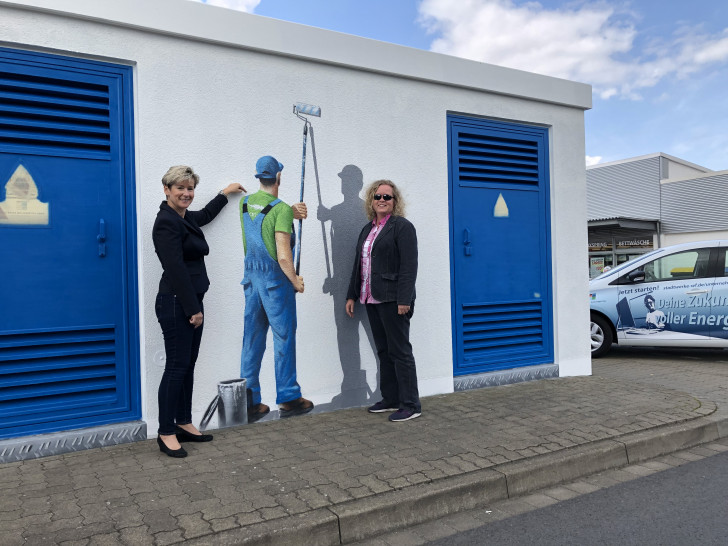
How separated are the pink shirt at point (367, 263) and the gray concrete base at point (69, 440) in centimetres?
208

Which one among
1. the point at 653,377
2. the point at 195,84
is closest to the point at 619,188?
the point at 653,377

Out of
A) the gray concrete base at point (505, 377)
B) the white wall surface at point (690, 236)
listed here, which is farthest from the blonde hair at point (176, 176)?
the white wall surface at point (690, 236)

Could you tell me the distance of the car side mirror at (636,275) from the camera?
348 inches

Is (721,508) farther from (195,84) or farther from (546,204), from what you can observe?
(195,84)

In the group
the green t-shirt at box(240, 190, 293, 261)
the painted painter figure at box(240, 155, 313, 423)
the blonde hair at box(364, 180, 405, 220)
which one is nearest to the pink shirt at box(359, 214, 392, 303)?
the blonde hair at box(364, 180, 405, 220)

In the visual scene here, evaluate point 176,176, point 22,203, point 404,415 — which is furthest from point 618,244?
point 22,203

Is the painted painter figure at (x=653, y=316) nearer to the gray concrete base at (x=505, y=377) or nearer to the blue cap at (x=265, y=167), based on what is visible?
the gray concrete base at (x=505, y=377)

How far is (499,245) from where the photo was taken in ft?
21.4

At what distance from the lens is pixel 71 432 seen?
4332mm

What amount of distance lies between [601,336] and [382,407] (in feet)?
16.4

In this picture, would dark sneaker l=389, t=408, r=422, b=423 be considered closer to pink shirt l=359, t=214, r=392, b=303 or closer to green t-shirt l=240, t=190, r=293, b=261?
pink shirt l=359, t=214, r=392, b=303

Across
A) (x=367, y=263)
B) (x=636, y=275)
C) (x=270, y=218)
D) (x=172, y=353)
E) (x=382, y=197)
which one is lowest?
(x=172, y=353)

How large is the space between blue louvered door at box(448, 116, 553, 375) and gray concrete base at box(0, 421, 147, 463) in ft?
10.7

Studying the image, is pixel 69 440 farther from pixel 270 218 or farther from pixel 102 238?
pixel 270 218
